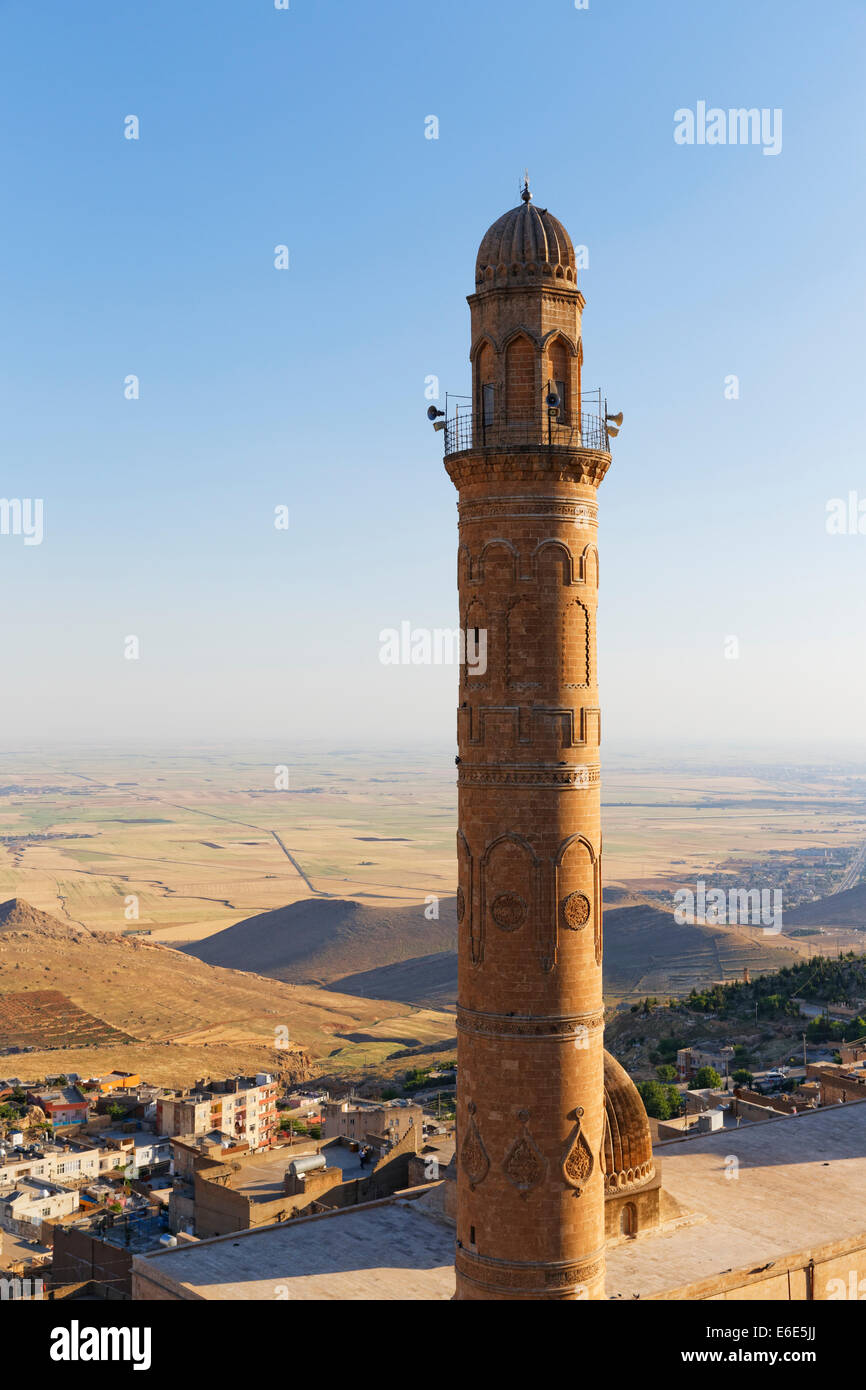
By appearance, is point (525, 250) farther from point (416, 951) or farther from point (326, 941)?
point (326, 941)

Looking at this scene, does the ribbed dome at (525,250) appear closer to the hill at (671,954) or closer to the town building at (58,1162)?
the town building at (58,1162)

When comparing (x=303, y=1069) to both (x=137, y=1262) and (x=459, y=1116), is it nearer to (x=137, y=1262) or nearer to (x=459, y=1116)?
(x=137, y=1262)

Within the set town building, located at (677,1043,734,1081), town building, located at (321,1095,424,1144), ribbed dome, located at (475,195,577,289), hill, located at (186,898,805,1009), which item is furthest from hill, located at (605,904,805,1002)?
ribbed dome, located at (475,195,577,289)

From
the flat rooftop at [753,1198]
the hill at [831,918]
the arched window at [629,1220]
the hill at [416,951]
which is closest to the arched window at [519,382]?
the flat rooftop at [753,1198]

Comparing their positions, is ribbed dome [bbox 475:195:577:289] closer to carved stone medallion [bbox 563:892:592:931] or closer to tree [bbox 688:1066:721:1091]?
carved stone medallion [bbox 563:892:592:931]

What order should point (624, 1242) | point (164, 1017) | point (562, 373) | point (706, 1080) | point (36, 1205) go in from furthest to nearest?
point (164, 1017) → point (706, 1080) → point (36, 1205) → point (624, 1242) → point (562, 373)

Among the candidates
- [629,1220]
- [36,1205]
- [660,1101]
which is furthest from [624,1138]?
[36,1205]
